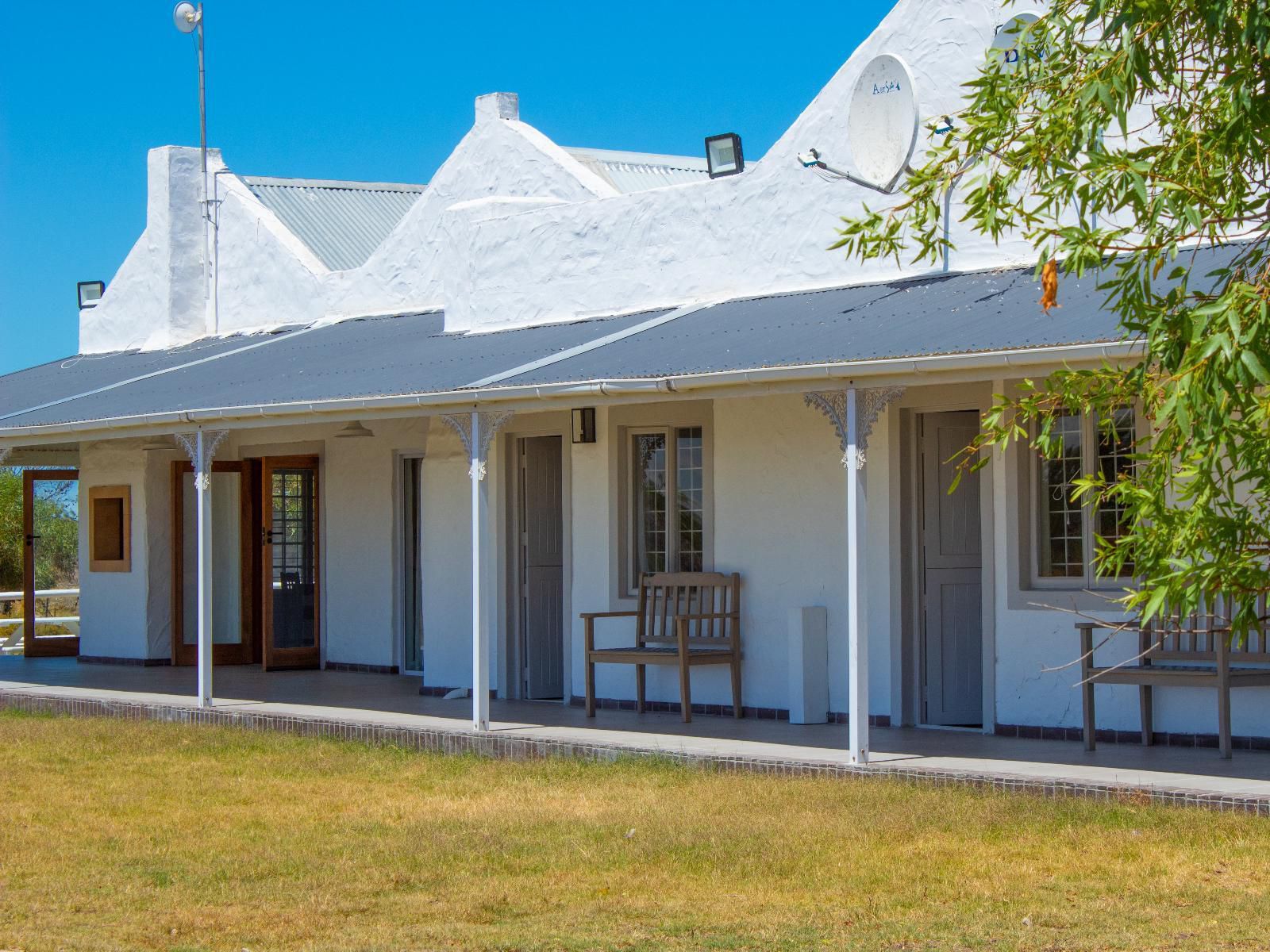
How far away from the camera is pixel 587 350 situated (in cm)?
1165

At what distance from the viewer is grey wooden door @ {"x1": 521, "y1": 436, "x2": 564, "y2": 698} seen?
13.8 meters

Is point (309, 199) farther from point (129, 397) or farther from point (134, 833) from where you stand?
point (134, 833)

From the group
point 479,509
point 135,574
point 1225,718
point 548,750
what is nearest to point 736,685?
point 548,750

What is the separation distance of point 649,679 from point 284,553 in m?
4.99

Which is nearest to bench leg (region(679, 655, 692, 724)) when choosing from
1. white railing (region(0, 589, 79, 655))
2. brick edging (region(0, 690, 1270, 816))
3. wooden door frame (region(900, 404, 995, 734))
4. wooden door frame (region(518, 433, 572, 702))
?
brick edging (region(0, 690, 1270, 816))

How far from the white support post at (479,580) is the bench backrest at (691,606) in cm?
141

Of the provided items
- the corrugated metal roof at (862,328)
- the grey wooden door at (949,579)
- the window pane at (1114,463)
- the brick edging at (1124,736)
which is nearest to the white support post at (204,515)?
the corrugated metal roof at (862,328)

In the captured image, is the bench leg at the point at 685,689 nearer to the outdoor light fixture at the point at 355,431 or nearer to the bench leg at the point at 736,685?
the bench leg at the point at 736,685

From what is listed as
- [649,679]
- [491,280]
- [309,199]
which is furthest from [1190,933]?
[309,199]

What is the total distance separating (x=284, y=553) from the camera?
16.4m

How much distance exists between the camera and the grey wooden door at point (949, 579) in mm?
11422

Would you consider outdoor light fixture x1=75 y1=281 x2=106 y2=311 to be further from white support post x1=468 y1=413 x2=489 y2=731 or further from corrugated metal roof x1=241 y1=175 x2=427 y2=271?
white support post x1=468 y1=413 x2=489 y2=731

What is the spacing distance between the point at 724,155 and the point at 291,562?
585 centimetres

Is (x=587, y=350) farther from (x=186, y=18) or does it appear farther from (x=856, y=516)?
(x=186, y=18)
